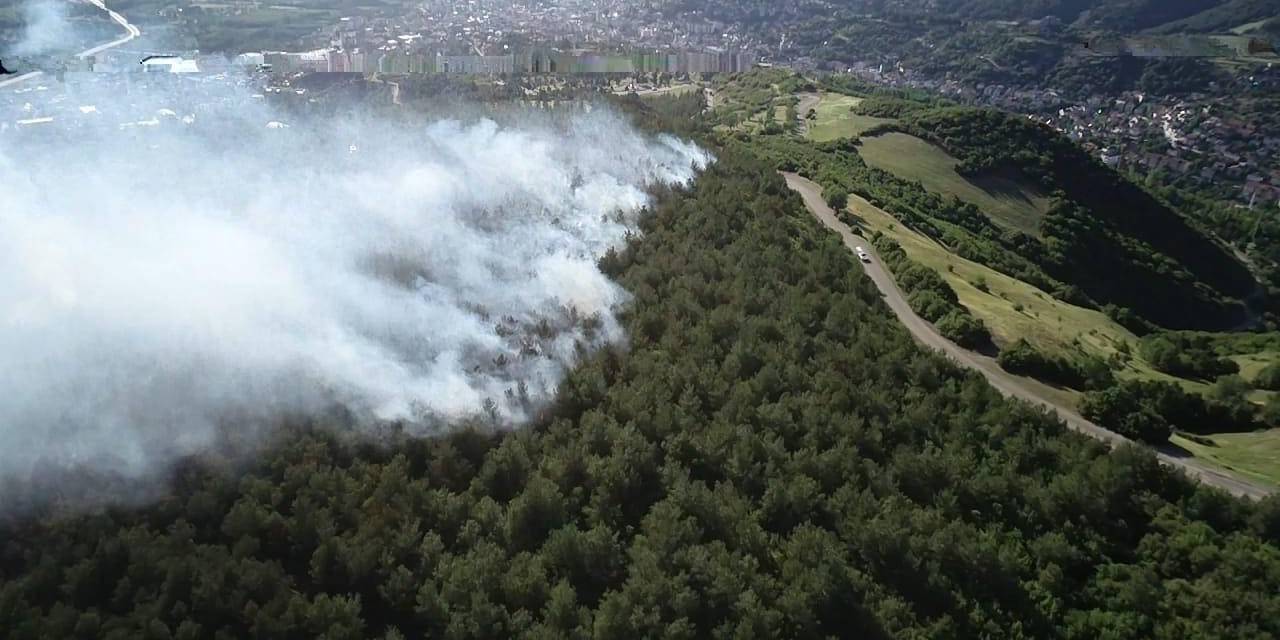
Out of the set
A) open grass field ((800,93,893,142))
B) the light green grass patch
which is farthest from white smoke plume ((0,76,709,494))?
open grass field ((800,93,893,142))

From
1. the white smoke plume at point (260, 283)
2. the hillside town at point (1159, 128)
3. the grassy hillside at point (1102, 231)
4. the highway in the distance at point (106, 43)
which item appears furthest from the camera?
the hillside town at point (1159, 128)

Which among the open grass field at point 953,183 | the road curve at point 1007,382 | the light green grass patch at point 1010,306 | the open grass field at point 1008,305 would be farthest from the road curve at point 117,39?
the open grass field at point 953,183

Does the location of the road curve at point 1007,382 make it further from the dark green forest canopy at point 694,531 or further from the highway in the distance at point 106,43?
the highway in the distance at point 106,43

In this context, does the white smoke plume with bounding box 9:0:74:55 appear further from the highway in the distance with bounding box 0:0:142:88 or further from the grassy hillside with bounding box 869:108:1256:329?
the grassy hillside with bounding box 869:108:1256:329

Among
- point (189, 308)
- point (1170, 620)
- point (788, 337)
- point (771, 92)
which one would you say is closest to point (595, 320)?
point (788, 337)

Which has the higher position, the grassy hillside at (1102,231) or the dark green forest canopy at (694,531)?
the dark green forest canopy at (694,531)

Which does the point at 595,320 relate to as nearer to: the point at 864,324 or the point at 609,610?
the point at 864,324

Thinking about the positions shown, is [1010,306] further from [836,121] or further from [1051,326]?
[836,121]
